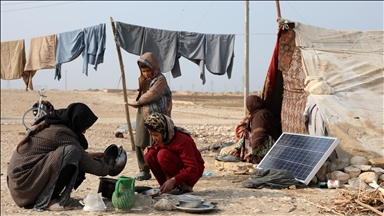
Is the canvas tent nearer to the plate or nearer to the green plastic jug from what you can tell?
the plate

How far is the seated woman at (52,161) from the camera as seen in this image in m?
4.48

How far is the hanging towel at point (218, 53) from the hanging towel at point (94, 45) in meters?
2.10

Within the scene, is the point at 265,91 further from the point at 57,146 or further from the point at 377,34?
the point at 57,146

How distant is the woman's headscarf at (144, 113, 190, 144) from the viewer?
15.6 feet

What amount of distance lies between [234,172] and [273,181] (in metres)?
1.12

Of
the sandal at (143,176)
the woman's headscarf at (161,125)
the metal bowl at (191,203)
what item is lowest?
the sandal at (143,176)

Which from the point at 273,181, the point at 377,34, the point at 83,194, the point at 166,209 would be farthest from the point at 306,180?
the point at 377,34

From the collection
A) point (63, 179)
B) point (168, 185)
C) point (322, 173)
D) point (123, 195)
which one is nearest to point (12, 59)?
point (63, 179)

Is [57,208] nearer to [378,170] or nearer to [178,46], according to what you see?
[378,170]

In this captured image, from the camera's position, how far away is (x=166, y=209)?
4535 millimetres

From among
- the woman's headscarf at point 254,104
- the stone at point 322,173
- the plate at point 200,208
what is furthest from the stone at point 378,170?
the plate at point 200,208

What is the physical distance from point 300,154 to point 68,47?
583cm

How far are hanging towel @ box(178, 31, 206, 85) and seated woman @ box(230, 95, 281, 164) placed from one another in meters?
2.45

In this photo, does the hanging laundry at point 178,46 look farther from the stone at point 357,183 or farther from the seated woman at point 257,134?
the stone at point 357,183
